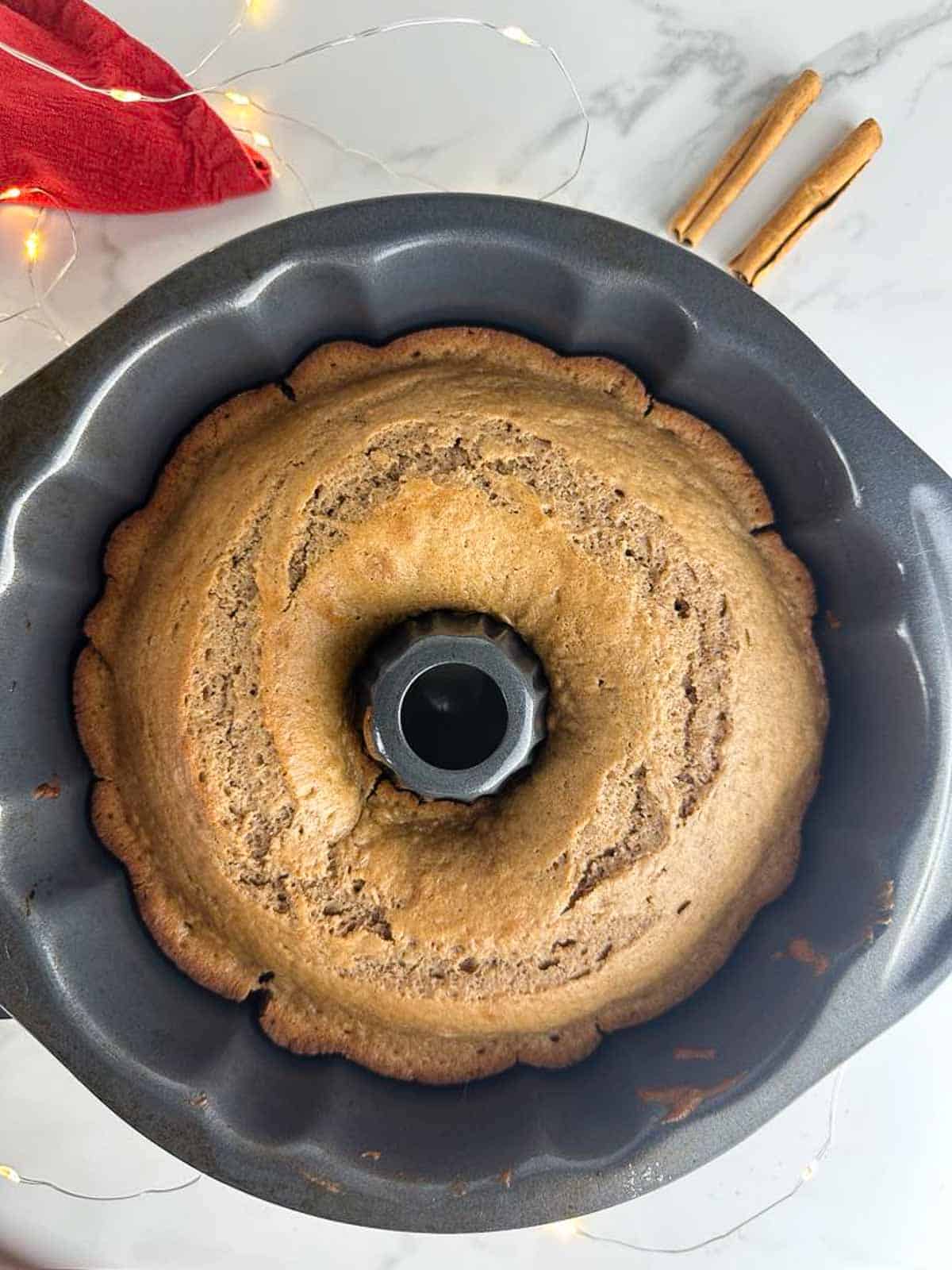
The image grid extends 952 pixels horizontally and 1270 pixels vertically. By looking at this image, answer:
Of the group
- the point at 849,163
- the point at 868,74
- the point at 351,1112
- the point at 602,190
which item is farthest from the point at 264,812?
the point at 868,74

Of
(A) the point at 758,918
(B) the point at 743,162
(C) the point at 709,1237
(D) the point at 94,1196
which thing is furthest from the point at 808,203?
(D) the point at 94,1196

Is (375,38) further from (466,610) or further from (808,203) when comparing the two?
(466,610)

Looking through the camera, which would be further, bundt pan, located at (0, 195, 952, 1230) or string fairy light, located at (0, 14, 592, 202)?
string fairy light, located at (0, 14, 592, 202)

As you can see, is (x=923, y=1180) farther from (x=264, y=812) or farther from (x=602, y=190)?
(x=602, y=190)

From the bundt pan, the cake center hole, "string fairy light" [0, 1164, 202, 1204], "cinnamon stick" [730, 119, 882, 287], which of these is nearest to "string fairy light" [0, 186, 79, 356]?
the bundt pan

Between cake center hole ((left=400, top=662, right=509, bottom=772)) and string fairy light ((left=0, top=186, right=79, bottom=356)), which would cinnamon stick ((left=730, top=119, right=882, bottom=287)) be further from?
string fairy light ((left=0, top=186, right=79, bottom=356))

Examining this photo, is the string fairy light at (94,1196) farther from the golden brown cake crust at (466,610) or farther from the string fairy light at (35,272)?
the string fairy light at (35,272)

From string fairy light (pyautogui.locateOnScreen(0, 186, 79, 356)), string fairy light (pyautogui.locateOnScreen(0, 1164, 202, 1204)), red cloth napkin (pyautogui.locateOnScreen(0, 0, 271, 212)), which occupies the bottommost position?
string fairy light (pyautogui.locateOnScreen(0, 1164, 202, 1204))
